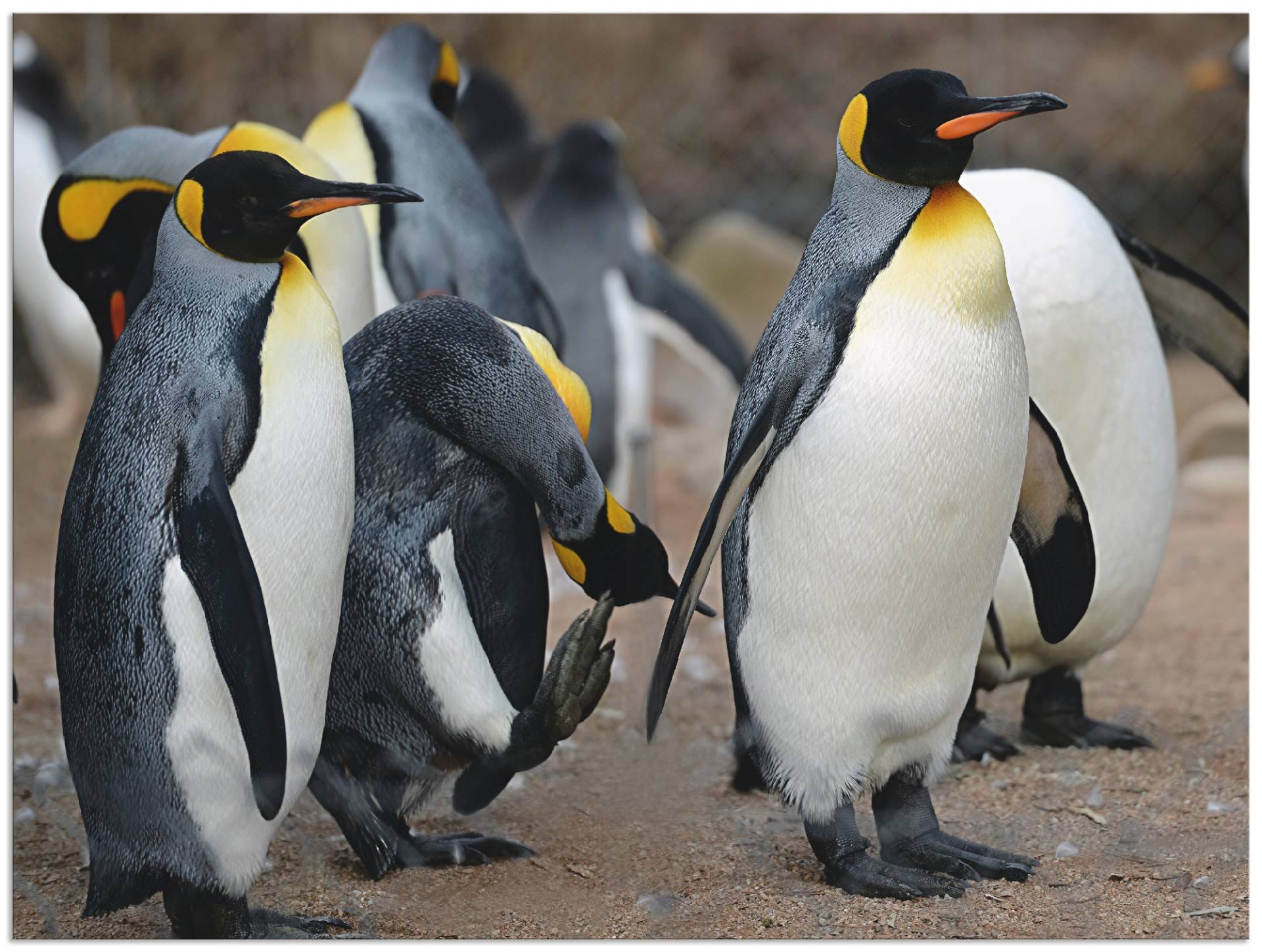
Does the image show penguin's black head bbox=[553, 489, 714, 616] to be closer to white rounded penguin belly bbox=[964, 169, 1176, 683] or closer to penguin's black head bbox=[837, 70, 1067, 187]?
penguin's black head bbox=[837, 70, 1067, 187]

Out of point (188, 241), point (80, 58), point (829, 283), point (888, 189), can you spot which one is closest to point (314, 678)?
point (188, 241)

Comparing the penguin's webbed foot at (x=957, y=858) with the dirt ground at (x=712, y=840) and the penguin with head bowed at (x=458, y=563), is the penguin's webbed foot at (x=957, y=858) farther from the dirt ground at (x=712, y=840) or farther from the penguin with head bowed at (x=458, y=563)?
the penguin with head bowed at (x=458, y=563)

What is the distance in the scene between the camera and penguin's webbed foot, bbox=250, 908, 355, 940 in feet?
4.96

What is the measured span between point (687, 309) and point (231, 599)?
99.2 inches

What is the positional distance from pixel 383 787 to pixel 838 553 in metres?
0.60

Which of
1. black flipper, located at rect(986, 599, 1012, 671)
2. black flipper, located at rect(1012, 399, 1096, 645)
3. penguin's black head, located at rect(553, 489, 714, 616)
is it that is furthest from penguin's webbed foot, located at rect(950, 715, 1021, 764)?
penguin's black head, located at rect(553, 489, 714, 616)

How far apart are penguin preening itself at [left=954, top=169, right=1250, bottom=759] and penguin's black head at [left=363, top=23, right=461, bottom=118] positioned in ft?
3.52

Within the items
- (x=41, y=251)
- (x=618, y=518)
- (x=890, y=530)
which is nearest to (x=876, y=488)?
(x=890, y=530)

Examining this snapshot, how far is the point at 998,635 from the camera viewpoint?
6.67 ft

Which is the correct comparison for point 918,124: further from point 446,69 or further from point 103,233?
point 446,69

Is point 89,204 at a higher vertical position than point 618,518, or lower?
higher

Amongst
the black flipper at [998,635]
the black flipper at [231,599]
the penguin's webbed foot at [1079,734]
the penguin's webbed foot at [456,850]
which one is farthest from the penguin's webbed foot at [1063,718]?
the black flipper at [231,599]

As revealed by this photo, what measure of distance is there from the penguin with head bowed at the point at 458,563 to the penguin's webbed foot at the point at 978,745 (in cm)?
64

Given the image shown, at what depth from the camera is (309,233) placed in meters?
2.16
